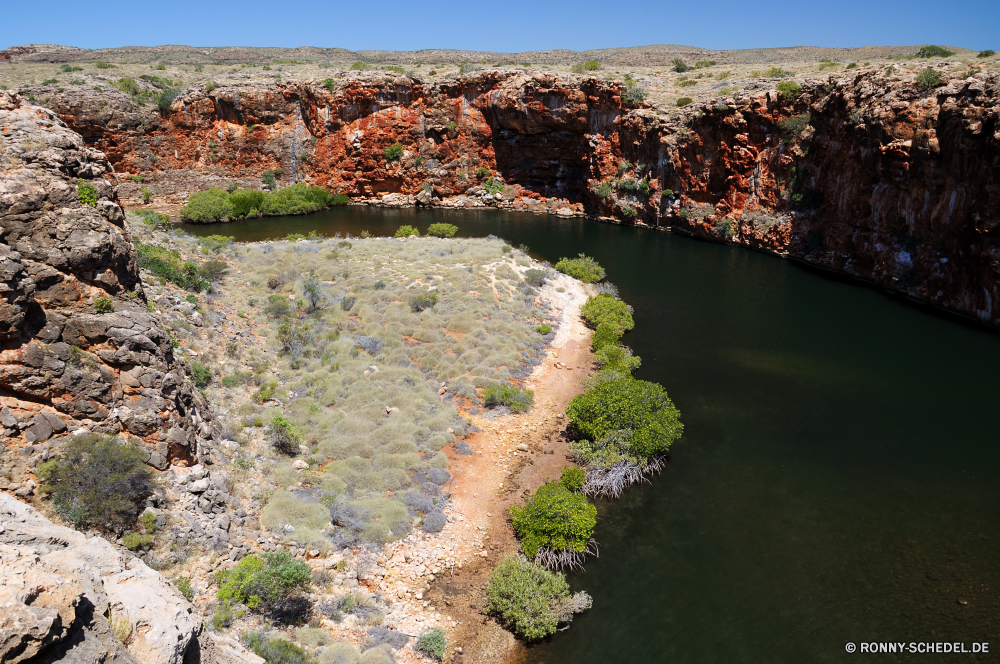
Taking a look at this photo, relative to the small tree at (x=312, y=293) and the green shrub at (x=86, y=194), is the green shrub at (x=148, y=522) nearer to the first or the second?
the green shrub at (x=86, y=194)

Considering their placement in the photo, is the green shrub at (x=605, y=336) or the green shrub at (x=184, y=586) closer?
the green shrub at (x=184, y=586)

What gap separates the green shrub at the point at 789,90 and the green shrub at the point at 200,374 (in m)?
42.7

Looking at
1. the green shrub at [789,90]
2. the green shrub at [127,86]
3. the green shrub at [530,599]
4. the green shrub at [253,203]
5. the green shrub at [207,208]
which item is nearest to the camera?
the green shrub at [530,599]

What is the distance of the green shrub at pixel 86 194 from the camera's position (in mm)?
13676

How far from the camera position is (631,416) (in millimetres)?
19562

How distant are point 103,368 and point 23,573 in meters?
8.13

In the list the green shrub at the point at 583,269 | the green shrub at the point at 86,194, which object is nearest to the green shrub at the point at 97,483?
the green shrub at the point at 86,194

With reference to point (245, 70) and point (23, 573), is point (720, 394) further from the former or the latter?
point (245, 70)

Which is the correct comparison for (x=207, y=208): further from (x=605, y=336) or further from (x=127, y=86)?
(x=605, y=336)

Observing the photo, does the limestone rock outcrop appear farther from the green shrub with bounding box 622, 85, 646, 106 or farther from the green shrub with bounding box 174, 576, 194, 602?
the green shrub with bounding box 622, 85, 646, 106

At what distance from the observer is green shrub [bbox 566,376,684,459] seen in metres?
18.9

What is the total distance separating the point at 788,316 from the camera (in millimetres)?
30922

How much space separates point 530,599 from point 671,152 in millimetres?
43244

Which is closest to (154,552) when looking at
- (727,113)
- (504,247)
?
(504,247)
